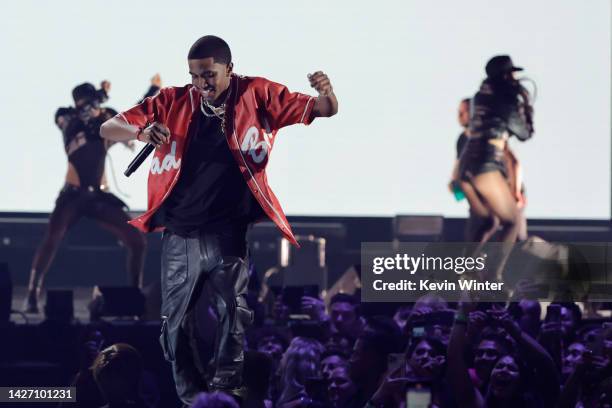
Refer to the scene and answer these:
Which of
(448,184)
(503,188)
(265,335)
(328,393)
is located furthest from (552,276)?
(328,393)

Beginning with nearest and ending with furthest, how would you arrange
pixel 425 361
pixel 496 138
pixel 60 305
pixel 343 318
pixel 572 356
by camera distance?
pixel 425 361, pixel 572 356, pixel 343 318, pixel 60 305, pixel 496 138

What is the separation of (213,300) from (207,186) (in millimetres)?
438

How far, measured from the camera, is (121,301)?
734 centimetres

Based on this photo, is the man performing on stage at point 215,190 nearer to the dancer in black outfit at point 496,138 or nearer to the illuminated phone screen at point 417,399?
the illuminated phone screen at point 417,399

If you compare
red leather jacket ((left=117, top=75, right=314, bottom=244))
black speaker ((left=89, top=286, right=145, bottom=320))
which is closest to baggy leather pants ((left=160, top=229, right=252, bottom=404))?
red leather jacket ((left=117, top=75, right=314, bottom=244))

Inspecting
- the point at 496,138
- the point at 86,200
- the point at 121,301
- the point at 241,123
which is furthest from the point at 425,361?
the point at 86,200

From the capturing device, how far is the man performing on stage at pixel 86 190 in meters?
8.60

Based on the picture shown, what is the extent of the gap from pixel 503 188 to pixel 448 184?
2.27 feet

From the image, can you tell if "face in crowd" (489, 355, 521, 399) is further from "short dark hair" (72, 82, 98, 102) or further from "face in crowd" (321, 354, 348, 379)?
"short dark hair" (72, 82, 98, 102)

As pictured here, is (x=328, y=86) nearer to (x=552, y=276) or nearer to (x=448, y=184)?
(x=552, y=276)

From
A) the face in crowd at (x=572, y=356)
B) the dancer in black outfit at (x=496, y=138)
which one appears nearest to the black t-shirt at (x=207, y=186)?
the face in crowd at (x=572, y=356)

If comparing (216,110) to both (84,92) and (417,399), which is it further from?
(84,92)

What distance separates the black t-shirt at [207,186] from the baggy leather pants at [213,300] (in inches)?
2.3

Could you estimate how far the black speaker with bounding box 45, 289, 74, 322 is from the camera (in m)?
7.25
